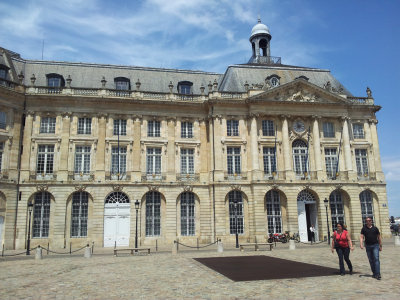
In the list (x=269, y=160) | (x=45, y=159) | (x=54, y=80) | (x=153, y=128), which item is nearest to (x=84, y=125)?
(x=45, y=159)

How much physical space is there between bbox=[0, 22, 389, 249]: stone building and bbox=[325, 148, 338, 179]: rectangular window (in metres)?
0.10

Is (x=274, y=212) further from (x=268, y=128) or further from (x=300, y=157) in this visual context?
(x=268, y=128)

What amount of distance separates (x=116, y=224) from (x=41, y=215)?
636 cm

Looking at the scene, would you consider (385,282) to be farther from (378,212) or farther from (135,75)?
(135,75)

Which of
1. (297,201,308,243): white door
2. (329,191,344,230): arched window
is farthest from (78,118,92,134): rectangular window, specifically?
(329,191,344,230): arched window

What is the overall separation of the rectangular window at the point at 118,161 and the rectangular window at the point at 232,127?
10089 mm

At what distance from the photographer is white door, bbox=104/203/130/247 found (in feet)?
104

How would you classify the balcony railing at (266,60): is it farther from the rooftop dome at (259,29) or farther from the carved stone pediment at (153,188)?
the carved stone pediment at (153,188)

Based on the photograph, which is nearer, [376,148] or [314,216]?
[314,216]

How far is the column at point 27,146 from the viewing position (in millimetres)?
31391

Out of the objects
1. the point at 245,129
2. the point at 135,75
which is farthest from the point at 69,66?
the point at 245,129

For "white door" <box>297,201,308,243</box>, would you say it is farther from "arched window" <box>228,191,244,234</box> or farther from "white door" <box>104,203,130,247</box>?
"white door" <box>104,203,130,247</box>

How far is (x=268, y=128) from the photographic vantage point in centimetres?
3541

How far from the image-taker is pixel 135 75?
38281 millimetres
